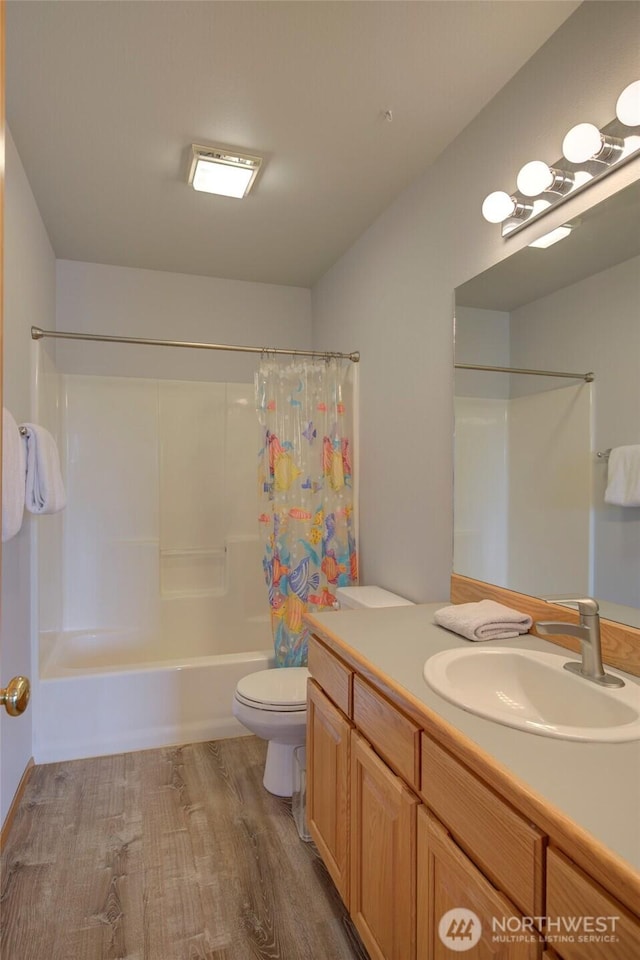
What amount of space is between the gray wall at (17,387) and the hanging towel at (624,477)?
193 centimetres

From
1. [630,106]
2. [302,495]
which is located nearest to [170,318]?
[302,495]

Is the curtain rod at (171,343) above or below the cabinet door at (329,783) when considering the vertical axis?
above

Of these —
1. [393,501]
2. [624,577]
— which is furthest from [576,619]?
[393,501]

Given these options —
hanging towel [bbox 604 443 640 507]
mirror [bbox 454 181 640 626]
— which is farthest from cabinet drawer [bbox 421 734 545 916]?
hanging towel [bbox 604 443 640 507]

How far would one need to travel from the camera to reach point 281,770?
2193mm

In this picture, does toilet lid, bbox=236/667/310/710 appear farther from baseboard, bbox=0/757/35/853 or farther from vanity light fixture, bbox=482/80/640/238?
vanity light fixture, bbox=482/80/640/238

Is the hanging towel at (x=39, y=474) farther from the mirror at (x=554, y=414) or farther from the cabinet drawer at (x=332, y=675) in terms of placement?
the mirror at (x=554, y=414)

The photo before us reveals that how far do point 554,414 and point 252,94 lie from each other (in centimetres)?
140

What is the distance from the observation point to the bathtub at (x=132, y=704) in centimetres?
248

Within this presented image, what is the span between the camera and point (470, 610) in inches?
61.9

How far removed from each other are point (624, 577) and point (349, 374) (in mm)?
1847

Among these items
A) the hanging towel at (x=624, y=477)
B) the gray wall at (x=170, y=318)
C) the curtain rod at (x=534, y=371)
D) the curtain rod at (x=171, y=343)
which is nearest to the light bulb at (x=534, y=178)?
the curtain rod at (x=534, y=371)

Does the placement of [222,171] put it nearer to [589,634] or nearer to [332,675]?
[332,675]

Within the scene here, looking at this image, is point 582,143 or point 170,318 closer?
point 582,143
